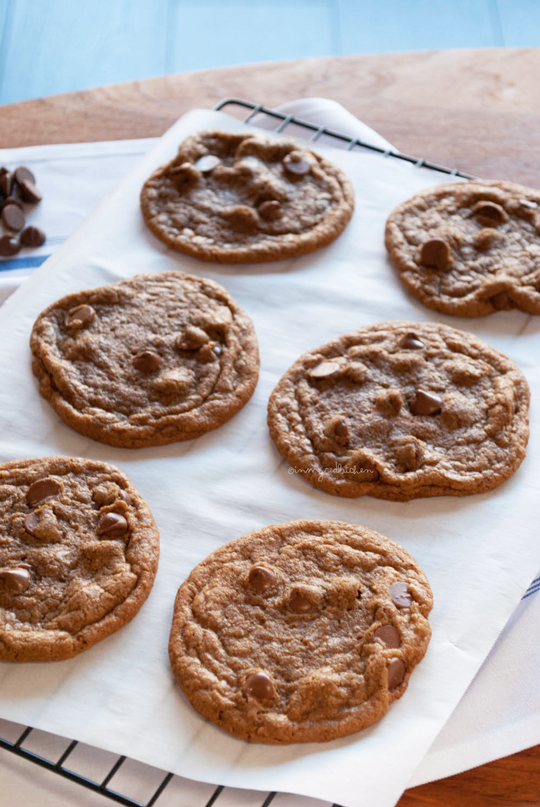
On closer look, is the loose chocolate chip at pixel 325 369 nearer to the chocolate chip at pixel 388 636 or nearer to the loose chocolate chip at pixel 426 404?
the loose chocolate chip at pixel 426 404

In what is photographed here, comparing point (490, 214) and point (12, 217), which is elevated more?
point (490, 214)

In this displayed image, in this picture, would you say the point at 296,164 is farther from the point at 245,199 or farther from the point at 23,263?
the point at 23,263

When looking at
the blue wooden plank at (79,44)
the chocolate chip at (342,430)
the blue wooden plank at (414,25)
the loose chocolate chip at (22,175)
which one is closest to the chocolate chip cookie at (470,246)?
the chocolate chip at (342,430)

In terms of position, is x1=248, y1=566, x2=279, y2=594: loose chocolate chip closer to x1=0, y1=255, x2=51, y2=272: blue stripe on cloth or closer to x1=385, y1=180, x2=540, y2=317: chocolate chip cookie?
x1=385, y1=180, x2=540, y2=317: chocolate chip cookie

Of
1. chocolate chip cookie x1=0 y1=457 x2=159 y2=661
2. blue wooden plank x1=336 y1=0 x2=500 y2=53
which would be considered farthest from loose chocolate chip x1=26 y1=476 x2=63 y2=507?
blue wooden plank x1=336 y1=0 x2=500 y2=53

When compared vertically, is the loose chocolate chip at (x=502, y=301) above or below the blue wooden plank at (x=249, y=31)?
above

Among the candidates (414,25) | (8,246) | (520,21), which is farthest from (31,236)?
(520,21)

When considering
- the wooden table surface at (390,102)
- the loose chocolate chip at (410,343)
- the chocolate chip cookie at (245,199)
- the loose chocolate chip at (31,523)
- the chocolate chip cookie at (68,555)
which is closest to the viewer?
the chocolate chip cookie at (68,555)
